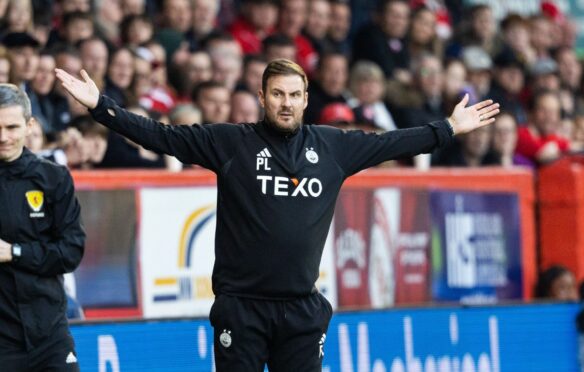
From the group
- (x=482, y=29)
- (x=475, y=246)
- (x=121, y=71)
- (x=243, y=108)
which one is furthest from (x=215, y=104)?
(x=482, y=29)

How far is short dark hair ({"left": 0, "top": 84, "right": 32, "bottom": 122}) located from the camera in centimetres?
636

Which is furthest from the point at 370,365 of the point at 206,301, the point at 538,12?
the point at 538,12

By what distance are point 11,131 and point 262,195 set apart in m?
1.27

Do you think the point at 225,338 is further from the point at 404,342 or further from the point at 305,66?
the point at 305,66

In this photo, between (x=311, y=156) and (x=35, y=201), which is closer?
(x=35, y=201)

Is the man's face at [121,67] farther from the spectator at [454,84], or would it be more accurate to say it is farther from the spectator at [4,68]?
the spectator at [454,84]

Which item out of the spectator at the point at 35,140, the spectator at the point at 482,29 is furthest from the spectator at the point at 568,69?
the spectator at the point at 35,140

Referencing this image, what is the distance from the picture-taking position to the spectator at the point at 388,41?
1442 cm

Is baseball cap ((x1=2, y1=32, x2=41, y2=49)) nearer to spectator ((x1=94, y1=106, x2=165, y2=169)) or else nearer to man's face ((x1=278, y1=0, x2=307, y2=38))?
spectator ((x1=94, y1=106, x2=165, y2=169))

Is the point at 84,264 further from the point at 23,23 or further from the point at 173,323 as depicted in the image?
the point at 23,23

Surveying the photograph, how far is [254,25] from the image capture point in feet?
46.0

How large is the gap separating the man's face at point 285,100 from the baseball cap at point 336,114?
5.29 m

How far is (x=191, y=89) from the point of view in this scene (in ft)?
40.2

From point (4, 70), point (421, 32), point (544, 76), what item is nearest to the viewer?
point (4, 70)
